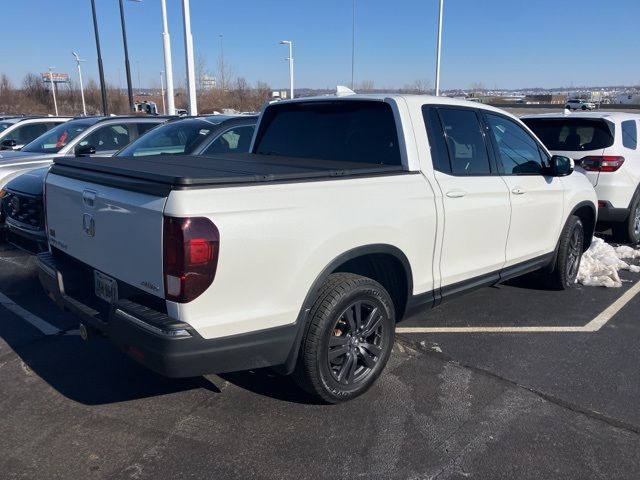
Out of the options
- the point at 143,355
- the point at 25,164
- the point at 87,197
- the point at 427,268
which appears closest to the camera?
the point at 143,355

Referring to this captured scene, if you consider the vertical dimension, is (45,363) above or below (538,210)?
below

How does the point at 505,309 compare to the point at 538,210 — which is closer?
the point at 538,210

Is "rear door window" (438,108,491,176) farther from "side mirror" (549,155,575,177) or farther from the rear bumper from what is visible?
the rear bumper

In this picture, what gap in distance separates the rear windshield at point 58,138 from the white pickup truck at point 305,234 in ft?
16.5

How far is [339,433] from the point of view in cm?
317

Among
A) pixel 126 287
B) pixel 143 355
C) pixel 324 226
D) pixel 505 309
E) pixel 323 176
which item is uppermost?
pixel 323 176

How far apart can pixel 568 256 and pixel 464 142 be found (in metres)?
2.16

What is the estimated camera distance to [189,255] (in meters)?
2.58

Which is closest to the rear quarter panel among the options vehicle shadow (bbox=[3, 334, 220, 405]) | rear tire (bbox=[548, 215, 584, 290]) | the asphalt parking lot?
the asphalt parking lot

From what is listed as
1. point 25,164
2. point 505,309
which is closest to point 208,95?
point 25,164

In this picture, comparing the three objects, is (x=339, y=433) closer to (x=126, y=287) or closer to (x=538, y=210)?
(x=126, y=287)

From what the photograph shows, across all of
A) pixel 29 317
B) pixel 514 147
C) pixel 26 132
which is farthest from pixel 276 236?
pixel 26 132

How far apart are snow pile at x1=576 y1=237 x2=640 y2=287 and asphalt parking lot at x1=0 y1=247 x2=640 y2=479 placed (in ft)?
4.54

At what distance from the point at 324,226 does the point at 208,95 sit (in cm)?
4901
